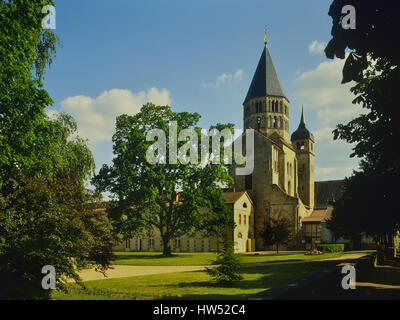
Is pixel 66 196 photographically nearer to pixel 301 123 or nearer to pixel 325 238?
pixel 325 238

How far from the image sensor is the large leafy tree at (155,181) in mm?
38344

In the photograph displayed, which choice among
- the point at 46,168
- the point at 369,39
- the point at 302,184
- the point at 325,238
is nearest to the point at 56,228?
the point at 46,168

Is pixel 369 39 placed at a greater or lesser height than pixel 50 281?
greater

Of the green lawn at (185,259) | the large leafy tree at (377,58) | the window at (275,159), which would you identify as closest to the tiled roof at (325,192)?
the window at (275,159)

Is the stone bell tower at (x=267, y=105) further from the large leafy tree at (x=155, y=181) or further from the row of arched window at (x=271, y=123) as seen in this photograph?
the large leafy tree at (x=155, y=181)

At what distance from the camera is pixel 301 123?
83375mm

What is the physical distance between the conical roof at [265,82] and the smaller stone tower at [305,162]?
12145 millimetres

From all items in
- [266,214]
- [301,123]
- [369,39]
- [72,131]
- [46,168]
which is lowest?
[266,214]

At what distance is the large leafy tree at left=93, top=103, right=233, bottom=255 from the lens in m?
38.3

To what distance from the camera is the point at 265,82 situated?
235 ft

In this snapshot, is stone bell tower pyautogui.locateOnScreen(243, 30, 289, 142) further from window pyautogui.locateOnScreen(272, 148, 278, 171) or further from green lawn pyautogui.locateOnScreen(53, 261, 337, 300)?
green lawn pyautogui.locateOnScreen(53, 261, 337, 300)

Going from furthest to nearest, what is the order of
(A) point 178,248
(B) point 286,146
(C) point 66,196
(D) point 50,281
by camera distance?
(B) point 286,146
(A) point 178,248
(C) point 66,196
(D) point 50,281

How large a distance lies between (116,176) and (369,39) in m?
35.9

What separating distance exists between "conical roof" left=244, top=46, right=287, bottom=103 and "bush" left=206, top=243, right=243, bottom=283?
57761mm
